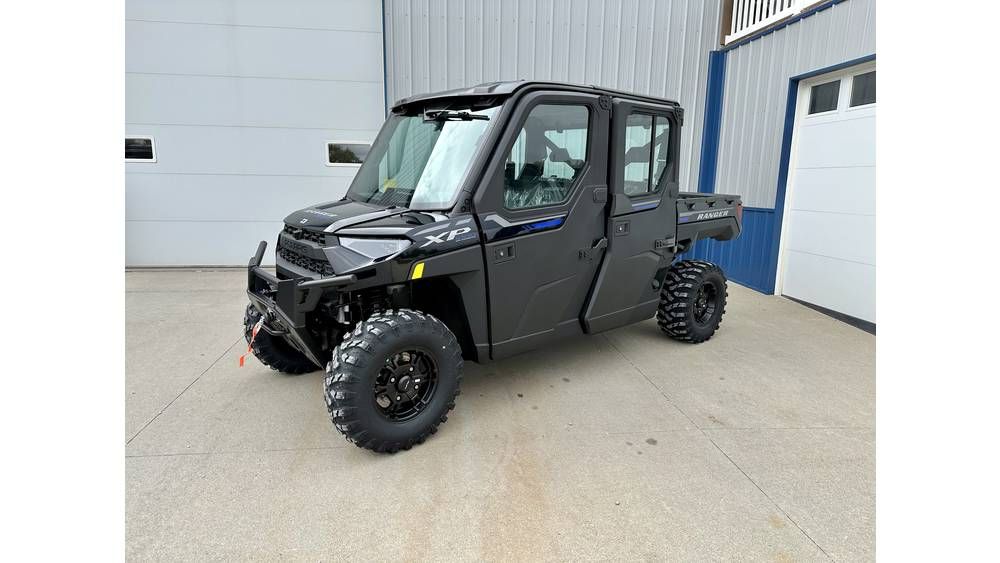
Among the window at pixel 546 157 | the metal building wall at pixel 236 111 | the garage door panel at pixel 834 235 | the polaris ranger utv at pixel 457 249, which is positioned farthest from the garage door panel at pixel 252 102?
the garage door panel at pixel 834 235

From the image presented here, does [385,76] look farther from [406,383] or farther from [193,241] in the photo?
[406,383]

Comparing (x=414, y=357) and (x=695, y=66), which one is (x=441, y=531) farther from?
(x=695, y=66)

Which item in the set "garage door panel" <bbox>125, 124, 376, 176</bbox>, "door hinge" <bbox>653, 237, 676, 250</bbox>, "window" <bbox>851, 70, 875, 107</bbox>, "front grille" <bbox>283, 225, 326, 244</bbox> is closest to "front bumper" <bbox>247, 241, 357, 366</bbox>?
"front grille" <bbox>283, 225, 326, 244</bbox>

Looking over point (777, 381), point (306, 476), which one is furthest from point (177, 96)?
point (777, 381)

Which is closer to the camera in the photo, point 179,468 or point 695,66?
point 179,468

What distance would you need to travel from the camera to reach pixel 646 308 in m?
4.67

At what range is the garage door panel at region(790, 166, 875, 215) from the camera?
5.77 meters

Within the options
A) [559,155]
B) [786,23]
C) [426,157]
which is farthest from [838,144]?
[426,157]

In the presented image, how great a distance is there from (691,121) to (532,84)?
5.85 metres

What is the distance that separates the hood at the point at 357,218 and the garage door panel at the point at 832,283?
5338 mm

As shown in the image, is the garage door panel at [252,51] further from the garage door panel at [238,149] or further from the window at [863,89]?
the window at [863,89]

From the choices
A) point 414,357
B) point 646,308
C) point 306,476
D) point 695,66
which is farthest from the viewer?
point 695,66

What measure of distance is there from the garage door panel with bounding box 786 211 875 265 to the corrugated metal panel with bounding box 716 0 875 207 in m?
0.55
